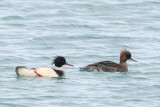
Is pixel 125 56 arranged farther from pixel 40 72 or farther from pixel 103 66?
pixel 40 72

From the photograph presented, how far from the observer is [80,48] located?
23.5 metres

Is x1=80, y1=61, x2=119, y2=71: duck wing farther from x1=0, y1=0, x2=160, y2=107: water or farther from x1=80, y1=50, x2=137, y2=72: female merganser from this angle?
x1=0, y1=0, x2=160, y2=107: water

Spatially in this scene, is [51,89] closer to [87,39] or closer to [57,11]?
[87,39]

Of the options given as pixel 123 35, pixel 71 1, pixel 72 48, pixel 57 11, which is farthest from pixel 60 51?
pixel 71 1

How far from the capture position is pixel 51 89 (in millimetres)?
17047

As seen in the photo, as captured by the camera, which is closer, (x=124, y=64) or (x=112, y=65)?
(x=112, y=65)

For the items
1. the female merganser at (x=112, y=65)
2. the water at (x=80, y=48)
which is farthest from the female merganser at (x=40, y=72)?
the female merganser at (x=112, y=65)

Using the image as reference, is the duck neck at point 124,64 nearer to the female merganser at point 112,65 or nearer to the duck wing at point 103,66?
the female merganser at point 112,65

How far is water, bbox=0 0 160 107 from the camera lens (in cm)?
1633

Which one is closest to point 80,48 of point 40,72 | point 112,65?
point 112,65

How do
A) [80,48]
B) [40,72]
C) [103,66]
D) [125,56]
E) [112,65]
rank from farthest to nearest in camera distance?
[80,48] < [125,56] < [112,65] < [103,66] < [40,72]

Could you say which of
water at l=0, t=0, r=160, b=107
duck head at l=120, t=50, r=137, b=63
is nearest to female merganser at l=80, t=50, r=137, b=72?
duck head at l=120, t=50, r=137, b=63

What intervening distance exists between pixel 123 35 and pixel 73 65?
224 inches

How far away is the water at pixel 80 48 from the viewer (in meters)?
16.3
